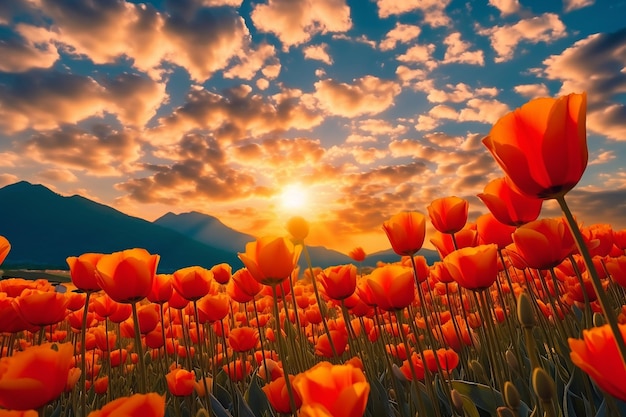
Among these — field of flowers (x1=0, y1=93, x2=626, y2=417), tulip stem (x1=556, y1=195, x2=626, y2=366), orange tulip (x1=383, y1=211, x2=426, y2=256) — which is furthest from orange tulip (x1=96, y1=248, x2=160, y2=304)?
tulip stem (x1=556, y1=195, x2=626, y2=366)

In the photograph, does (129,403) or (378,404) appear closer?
(129,403)

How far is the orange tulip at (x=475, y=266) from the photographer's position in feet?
7.09

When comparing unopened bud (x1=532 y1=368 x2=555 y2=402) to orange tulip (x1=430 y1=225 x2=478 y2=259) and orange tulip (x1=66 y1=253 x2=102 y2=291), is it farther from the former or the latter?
orange tulip (x1=66 y1=253 x2=102 y2=291)

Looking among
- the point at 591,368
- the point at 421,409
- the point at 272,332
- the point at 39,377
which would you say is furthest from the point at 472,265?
the point at 272,332

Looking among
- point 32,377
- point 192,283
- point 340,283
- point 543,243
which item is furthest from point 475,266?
point 192,283

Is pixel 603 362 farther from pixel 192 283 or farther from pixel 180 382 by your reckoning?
pixel 192 283

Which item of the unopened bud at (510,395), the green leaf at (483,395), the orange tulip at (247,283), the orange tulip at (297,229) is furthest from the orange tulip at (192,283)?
the unopened bud at (510,395)

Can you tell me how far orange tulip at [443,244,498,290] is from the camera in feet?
7.09

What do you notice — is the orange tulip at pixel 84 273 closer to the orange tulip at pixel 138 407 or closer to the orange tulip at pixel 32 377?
the orange tulip at pixel 32 377

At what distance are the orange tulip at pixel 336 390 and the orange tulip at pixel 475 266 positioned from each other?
48.6 inches

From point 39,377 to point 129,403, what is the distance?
A: 0.61 metres

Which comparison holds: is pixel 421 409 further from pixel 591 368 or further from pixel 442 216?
pixel 442 216

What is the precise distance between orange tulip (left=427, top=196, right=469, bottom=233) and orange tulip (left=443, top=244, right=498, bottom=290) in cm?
81

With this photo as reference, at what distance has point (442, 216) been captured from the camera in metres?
3.06
